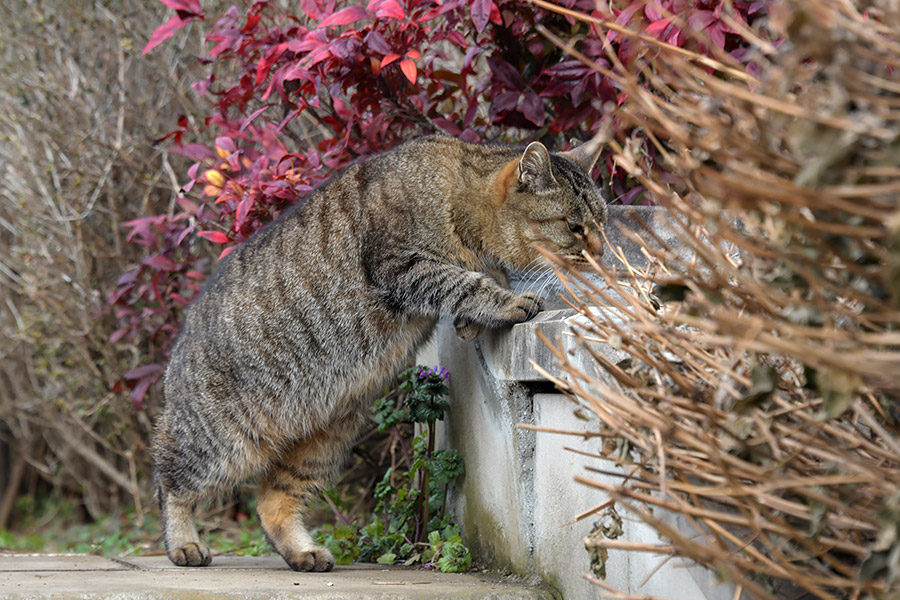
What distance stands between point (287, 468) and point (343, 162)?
1.33 meters

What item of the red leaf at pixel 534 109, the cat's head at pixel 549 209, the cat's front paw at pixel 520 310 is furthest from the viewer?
the red leaf at pixel 534 109

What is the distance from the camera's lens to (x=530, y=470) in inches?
106

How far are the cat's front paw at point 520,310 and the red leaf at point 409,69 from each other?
33.7 inches

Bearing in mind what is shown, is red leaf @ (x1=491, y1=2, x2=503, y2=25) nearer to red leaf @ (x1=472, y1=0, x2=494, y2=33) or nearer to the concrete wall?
red leaf @ (x1=472, y1=0, x2=494, y2=33)

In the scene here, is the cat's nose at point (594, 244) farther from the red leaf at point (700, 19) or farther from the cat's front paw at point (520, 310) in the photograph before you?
the red leaf at point (700, 19)

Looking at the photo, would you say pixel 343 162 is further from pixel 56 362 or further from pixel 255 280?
pixel 56 362

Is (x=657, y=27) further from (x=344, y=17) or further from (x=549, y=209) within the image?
(x=344, y=17)

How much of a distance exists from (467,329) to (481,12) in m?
1.06

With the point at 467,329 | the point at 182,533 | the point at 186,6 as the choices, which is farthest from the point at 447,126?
the point at 182,533

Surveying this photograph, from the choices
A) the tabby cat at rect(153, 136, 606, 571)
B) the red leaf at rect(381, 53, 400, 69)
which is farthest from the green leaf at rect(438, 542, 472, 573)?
the red leaf at rect(381, 53, 400, 69)

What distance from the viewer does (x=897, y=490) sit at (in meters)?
1.10

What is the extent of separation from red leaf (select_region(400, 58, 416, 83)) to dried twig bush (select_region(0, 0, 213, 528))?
85.2 inches

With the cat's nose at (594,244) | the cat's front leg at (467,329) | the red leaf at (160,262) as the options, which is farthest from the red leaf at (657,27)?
the red leaf at (160,262)

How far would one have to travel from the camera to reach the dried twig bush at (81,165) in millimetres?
4945
